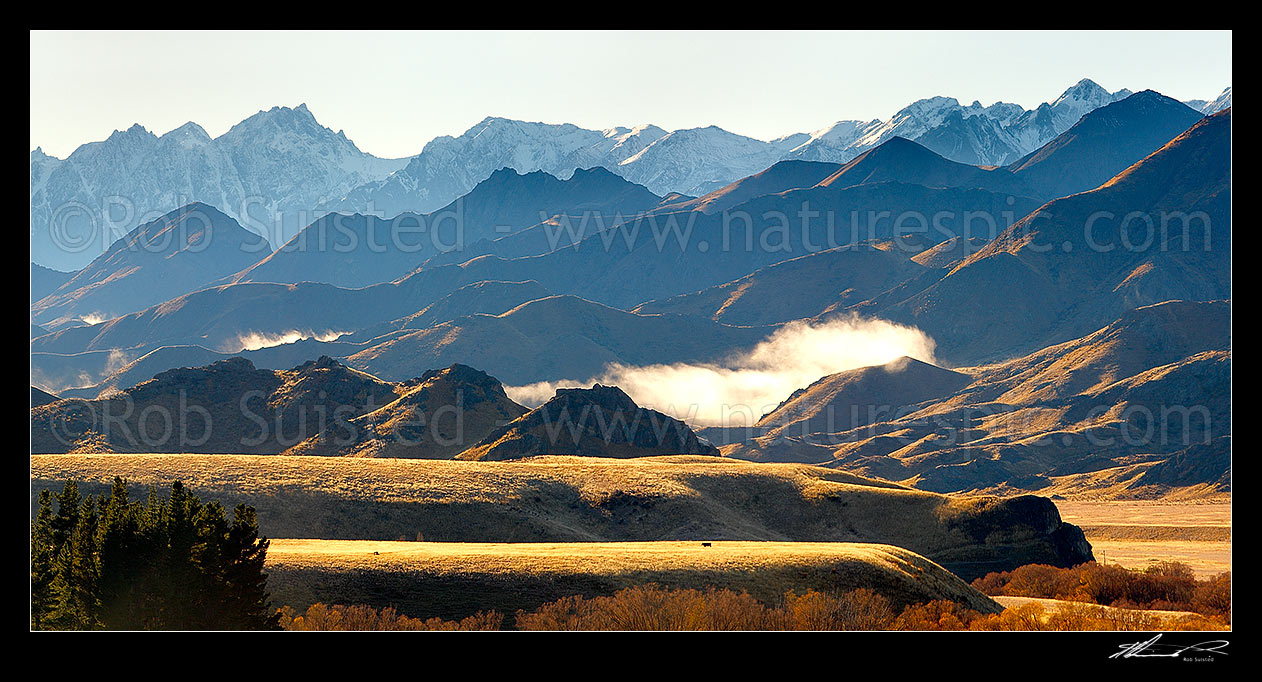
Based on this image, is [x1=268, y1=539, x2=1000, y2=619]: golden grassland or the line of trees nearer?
the line of trees

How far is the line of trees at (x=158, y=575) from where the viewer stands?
6306cm

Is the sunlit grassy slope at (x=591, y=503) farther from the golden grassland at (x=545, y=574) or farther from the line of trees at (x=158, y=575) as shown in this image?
the line of trees at (x=158, y=575)

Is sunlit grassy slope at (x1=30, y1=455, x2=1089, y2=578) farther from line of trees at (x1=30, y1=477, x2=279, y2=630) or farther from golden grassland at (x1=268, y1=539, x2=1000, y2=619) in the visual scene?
line of trees at (x1=30, y1=477, x2=279, y2=630)
